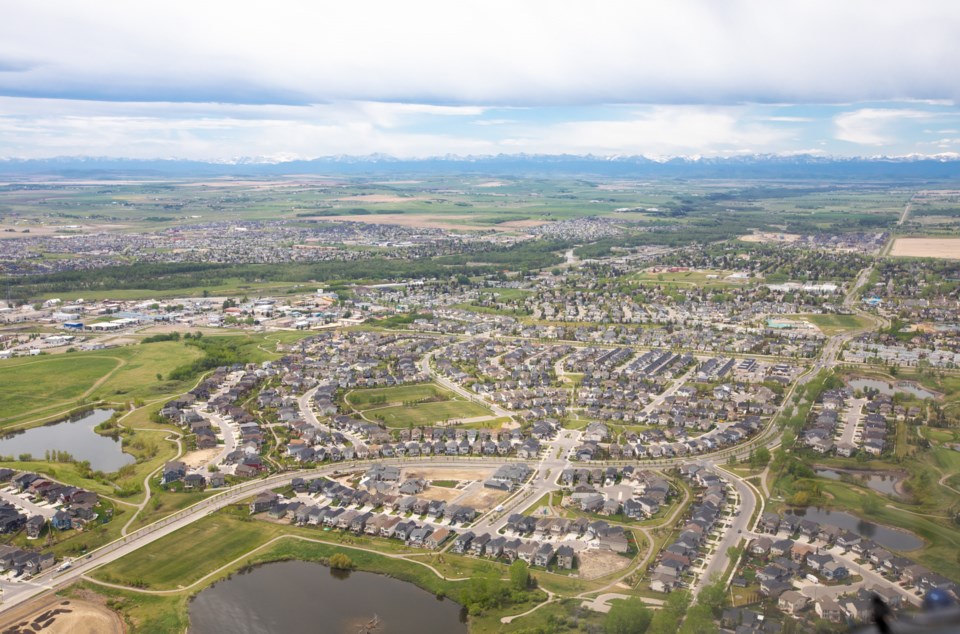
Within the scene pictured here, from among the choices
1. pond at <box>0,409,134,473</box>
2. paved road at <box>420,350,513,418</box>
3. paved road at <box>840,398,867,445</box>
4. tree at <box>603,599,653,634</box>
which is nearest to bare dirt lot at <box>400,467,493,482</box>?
paved road at <box>420,350,513,418</box>

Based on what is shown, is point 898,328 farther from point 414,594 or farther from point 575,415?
point 414,594

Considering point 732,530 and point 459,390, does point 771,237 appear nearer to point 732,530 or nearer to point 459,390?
point 459,390

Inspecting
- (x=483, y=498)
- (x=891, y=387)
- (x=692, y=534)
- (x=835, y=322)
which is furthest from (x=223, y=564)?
(x=835, y=322)

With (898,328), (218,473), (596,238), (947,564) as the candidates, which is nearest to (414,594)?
(218,473)

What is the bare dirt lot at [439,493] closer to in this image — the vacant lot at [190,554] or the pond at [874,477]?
the vacant lot at [190,554]

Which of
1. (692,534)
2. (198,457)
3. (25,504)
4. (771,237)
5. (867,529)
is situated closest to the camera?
(692,534)
